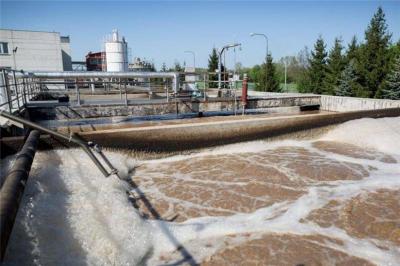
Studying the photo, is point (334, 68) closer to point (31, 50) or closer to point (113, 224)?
point (113, 224)

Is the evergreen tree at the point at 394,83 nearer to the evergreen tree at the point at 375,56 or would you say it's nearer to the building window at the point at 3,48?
the evergreen tree at the point at 375,56

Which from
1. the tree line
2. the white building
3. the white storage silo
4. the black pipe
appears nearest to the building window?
the white building

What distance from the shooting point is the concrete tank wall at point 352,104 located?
31.5 ft

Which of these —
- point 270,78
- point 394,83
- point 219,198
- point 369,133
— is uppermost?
point 270,78

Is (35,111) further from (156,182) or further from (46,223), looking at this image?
(46,223)

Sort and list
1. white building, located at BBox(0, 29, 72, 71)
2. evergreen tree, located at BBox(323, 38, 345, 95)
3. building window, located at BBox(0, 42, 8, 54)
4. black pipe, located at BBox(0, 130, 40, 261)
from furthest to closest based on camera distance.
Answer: white building, located at BBox(0, 29, 72, 71) → building window, located at BBox(0, 42, 8, 54) → evergreen tree, located at BBox(323, 38, 345, 95) → black pipe, located at BBox(0, 130, 40, 261)

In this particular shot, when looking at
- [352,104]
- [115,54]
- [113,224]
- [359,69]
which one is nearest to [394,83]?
[359,69]

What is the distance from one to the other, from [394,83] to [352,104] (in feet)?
17.3

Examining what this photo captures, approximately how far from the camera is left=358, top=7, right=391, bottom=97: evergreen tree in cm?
1616

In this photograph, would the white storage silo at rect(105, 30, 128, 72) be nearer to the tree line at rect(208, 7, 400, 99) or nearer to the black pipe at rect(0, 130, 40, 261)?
the tree line at rect(208, 7, 400, 99)

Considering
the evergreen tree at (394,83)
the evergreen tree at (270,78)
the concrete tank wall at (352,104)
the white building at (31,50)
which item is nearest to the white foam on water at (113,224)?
the concrete tank wall at (352,104)

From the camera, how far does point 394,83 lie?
14547 millimetres

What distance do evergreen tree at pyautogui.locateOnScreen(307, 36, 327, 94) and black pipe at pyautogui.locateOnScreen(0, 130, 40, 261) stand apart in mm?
20973

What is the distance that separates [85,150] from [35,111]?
334cm
